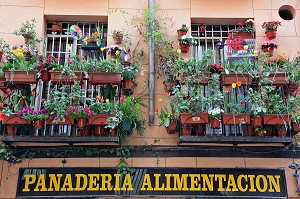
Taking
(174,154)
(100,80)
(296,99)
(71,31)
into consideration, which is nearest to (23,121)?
(100,80)

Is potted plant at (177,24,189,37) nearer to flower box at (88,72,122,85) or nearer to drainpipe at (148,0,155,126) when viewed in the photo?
drainpipe at (148,0,155,126)

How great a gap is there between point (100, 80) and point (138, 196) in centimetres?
232

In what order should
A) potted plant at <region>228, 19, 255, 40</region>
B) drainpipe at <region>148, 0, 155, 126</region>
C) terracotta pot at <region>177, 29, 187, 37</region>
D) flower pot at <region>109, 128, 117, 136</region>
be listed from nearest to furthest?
flower pot at <region>109, 128, 117, 136</region> → drainpipe at <region>148, 0, 155, 126</region> → terracotta pot at <region>177, 29, 187, 37</region> → potted plant at <region>228, 19, 255, 40</region>

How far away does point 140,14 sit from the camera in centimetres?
932

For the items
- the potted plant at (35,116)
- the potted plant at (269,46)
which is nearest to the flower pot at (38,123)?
the potted plant at (35,116)

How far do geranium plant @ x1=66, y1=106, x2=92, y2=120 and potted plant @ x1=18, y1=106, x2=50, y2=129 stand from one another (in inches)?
17.0

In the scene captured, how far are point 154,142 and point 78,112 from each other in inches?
65.9

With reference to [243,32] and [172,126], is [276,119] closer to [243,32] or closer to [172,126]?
[172,126]

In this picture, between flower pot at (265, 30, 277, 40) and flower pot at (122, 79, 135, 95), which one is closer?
flower pot at (122, 79, 135, 95)

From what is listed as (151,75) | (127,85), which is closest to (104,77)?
(127,85)

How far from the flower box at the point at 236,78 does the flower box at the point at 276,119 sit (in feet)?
2.45

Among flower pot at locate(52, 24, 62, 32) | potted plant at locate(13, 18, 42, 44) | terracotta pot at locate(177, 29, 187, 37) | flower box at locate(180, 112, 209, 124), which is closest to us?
flower box at locate(180, 112, 209, 124)

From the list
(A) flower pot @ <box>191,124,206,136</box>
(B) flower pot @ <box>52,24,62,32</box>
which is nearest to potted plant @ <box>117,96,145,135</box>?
(A) flower pot @ <box>191,124,206,136</box>

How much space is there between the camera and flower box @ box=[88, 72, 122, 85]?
316 inches
